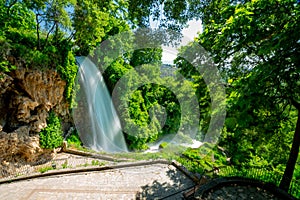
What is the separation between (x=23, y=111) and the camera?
32.4 feet

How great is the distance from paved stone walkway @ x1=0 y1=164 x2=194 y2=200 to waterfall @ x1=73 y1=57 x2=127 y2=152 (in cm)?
724

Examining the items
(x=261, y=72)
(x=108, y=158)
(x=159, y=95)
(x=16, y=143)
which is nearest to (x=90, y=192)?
(x=108, y=158)

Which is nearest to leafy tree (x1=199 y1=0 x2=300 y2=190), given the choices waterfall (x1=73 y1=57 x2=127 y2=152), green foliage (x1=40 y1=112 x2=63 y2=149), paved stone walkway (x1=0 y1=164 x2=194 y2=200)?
paved stone walkway (x1=0 y1=164 x2=194 y2=200)

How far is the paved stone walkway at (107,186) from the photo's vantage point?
633cm

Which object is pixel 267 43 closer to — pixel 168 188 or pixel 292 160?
pixel 292 160

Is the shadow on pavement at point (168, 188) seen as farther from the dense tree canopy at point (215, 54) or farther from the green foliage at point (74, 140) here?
the green foliage at point (74, 140)

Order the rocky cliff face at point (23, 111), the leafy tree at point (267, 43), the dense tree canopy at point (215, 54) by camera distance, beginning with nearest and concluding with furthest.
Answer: the leafy tree at point (267, 43)
the dense tree canopy at point (215, 54)
the rocky cliff face at point (23, 111)

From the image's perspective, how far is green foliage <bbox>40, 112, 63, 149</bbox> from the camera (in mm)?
11117

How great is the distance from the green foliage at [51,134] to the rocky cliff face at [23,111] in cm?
34

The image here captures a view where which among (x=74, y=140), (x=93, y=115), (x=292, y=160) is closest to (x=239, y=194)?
(x=292, y=160)

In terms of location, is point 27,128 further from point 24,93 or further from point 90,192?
point 90,192

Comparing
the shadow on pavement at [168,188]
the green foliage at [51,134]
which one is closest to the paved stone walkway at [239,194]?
the shadow on pavement at [168,188]

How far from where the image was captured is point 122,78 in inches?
745

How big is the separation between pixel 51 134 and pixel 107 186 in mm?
6848
